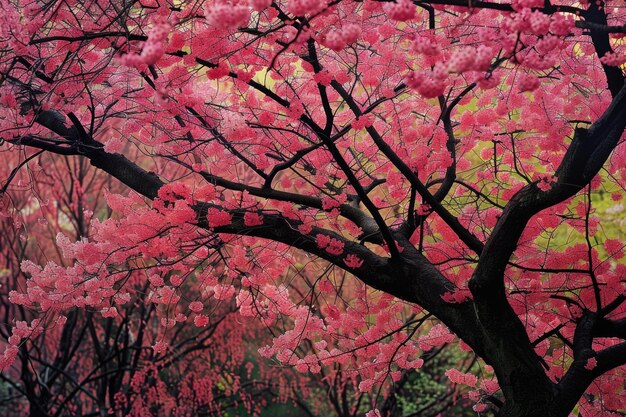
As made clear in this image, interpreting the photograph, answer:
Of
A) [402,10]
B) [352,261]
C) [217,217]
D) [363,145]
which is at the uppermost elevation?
[363,145]

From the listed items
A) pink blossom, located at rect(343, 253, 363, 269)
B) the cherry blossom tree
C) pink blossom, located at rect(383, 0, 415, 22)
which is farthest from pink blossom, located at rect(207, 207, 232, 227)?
pink blossom, located at rect(383, 0, 415, 22)

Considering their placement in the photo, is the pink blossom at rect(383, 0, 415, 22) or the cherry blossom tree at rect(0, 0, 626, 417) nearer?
the pink blossom at rect(383, 0, 415, 22)

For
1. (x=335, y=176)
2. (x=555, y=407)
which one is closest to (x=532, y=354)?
(x=555, y=407)

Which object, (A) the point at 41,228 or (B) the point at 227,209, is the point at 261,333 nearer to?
(A) the point at 41,228

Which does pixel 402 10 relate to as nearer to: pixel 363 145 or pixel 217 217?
pixel 217 217

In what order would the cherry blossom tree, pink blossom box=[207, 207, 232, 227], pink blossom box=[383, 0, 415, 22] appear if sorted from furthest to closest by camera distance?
pink blossom box=[207, 207, 232, 227] < the cherry blossom tree < pink blossom box=[383, 0, 415, 22]

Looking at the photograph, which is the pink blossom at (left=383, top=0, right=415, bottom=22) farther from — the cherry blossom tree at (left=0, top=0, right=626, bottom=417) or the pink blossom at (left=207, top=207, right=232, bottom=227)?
the pink blossom at (left=207, top=207, right=232, bottom=227)

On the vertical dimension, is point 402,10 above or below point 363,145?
below

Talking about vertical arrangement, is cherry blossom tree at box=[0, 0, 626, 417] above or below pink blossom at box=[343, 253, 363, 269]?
above

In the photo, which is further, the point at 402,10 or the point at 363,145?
the point at 363,145

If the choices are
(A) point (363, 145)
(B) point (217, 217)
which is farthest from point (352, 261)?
(A) point (363, 145)

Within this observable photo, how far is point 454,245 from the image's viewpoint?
5.90 m

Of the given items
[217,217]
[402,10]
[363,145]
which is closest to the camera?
[402,10]

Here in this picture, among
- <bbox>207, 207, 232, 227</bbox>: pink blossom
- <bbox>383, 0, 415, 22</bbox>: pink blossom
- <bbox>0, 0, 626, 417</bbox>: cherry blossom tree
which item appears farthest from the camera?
<bbox>207, 207, 232, 227</bbox>: pink blossom
